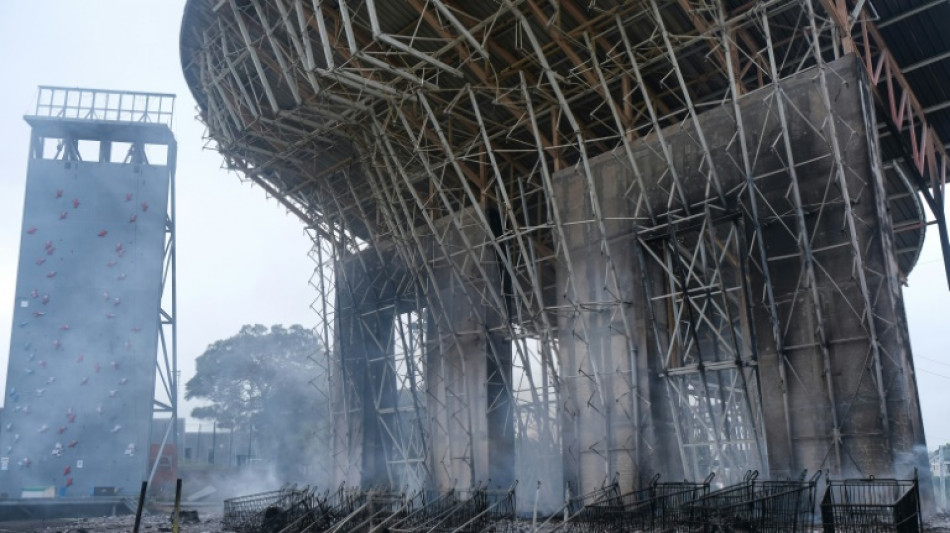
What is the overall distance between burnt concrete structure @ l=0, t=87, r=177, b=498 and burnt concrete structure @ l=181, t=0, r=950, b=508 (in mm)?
14674

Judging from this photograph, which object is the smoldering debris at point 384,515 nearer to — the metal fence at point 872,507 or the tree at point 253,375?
the metal fence at point 872,507

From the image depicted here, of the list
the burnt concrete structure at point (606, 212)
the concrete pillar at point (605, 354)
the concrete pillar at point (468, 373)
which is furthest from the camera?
the concrete pillar at point (468, 373)

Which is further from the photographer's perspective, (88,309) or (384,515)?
(88,309)

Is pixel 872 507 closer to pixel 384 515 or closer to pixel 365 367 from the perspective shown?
pixel 384 515

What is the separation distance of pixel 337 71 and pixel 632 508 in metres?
11.6

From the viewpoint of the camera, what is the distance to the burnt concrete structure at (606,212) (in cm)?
1464

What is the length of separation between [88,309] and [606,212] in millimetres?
27821

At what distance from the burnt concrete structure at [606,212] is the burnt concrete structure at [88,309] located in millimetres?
14674

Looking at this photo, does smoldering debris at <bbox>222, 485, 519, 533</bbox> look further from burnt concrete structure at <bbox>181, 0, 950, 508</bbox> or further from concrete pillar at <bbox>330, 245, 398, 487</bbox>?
concrete pillar at <bbox>330, 245, 398, 487</bbox>

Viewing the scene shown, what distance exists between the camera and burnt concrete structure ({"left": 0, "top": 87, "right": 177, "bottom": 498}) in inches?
1346

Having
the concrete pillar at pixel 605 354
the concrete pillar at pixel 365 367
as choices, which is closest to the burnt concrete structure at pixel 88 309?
the concrete pillar at pixel 365 367

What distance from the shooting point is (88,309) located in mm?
36062

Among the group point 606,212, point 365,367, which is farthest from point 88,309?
point 606,212

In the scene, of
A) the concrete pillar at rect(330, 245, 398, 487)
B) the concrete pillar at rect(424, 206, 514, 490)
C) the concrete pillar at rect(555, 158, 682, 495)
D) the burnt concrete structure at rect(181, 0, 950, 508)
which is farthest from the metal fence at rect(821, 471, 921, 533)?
the concrete pillar at rect(330, 245, 398, 487)
